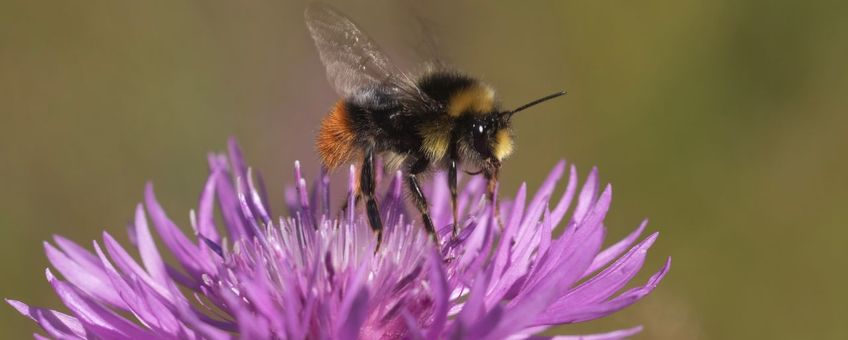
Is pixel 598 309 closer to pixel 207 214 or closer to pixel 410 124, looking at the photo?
pixel 410 124

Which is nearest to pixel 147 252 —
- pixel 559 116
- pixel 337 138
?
pixel 337 138

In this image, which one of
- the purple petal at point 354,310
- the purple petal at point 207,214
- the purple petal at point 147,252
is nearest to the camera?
the purple petal at point 354,310

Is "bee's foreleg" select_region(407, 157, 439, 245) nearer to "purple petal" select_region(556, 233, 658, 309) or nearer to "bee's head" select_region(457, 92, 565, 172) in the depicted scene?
"bee's head" select_region(457, 92, 565, 172)

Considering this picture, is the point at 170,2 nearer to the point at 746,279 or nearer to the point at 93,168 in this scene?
the point at 93,168

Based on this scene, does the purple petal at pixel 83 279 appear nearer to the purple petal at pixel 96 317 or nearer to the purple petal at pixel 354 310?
the purple petal at pixel 96 317

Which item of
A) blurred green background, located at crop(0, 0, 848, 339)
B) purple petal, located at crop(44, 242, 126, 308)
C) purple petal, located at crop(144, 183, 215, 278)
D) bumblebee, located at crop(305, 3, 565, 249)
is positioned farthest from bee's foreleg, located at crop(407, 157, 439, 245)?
blurred green background, located at crop(0, 0, 848, 339)

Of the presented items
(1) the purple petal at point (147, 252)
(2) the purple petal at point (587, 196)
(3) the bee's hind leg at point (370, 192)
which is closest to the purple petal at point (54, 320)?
(1) the purple petal at point (147, 252)

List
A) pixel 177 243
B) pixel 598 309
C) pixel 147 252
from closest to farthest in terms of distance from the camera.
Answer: pixel 598 309, pixel 147 252, pixel 177 243

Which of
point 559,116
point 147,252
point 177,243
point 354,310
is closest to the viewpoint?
point 354,310
